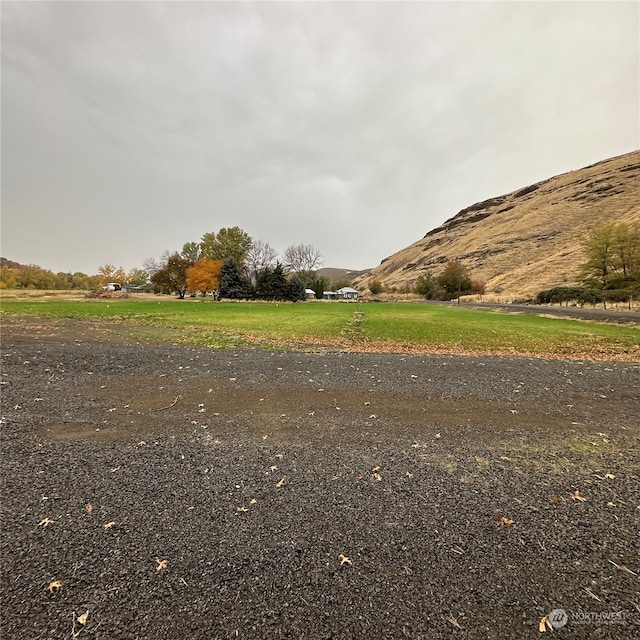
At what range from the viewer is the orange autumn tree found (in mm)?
67562

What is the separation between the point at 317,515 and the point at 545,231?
140 metres

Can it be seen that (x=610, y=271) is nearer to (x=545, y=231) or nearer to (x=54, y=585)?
(x=54, y=585)

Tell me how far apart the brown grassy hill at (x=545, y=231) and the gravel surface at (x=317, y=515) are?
2953 inches

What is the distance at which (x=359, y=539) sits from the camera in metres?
2.93

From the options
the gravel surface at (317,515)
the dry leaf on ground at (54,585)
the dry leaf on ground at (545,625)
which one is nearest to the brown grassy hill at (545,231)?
the gravel surface at (317,515)

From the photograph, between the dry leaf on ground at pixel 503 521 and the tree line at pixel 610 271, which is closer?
the dry leaf on ground at pixel 503 521

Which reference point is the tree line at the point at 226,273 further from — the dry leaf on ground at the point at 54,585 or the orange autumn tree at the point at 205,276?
the dry leaf on ground at the point at 54,585

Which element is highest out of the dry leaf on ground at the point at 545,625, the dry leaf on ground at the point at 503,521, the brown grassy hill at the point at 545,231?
the brown grassy hill at the point at 545,231

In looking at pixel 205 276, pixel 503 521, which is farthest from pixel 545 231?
pixel 503 521

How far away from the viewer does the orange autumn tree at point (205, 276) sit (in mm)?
67562

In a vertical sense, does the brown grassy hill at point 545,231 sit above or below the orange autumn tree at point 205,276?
above

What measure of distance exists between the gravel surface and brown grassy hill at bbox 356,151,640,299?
246ft

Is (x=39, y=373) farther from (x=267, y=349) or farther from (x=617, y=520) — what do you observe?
(x=617, y=520)

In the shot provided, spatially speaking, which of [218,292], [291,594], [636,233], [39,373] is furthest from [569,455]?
[218,292]
